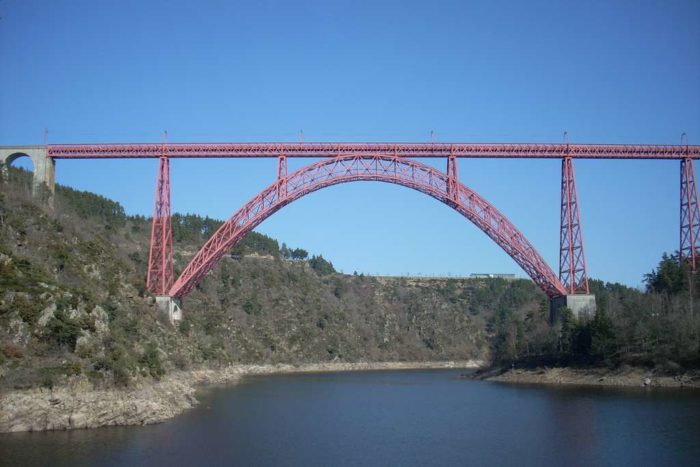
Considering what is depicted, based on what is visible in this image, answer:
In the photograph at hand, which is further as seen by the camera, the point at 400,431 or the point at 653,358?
the point at 653,358

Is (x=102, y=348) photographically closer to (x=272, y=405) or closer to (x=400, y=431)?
(x=272, y=405)

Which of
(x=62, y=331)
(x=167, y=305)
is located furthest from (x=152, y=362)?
(x=167, y=305)

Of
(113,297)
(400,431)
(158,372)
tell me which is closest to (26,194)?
(113,297)

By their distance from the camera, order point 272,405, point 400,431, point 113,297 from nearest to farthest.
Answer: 1. point 400,431
2. point 272,405
3. point 113,297

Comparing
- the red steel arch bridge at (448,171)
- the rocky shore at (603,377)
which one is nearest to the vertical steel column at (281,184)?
the red steel arch bridge at (448,171)

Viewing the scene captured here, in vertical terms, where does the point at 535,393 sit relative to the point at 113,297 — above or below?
below

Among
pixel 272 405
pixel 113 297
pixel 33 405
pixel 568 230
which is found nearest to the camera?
pixel 33 405

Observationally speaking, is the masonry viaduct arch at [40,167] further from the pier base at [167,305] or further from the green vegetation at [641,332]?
the green vegetation at [641,332]

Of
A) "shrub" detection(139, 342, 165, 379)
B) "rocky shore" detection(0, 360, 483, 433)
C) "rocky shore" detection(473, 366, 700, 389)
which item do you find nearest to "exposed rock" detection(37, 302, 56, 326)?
"rocky shore" detection(0, 360, 483, 433)
